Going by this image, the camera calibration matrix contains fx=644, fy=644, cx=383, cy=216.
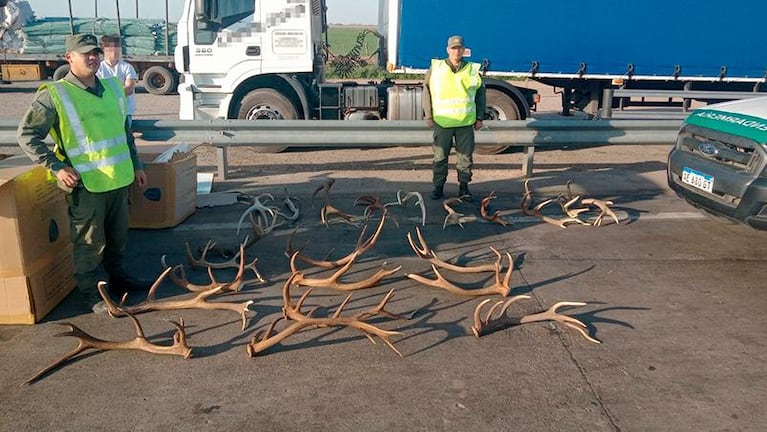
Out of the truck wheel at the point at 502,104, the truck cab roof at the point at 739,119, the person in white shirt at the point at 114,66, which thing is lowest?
the truck wheel at the point at 502,104

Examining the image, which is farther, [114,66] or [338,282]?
[114,66]

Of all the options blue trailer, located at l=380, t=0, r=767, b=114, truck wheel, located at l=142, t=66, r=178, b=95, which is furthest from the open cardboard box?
truck wheel, located at l=142, t=66, r=178, b=95

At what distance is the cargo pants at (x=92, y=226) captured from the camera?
4066mm

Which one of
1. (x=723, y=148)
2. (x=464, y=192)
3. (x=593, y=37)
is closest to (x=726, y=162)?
(x=723, y=148)

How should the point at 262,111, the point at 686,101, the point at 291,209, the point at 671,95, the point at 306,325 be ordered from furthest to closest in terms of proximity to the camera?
1. the point at 686,101
2. the point at 671,95
3. the point at 262,111
4. the point at 291,209
5. the point at 306,325

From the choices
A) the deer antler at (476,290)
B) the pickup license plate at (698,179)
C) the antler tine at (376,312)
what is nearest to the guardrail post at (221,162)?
the deer antler at (476,290)

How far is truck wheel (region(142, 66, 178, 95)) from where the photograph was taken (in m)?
22.6

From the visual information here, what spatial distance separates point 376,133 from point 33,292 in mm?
4765

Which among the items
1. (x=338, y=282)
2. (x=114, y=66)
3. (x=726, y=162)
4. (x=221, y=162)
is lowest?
(x=338, y=282)

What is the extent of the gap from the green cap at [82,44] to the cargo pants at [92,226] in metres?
0.85

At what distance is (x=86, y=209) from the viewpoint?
13.3 feet

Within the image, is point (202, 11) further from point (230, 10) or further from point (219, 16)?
point (230, 10)

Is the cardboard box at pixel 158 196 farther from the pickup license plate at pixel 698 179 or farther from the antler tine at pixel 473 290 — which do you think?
the pickup license plate at pixel 698 179

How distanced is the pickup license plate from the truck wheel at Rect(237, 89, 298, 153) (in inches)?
242
